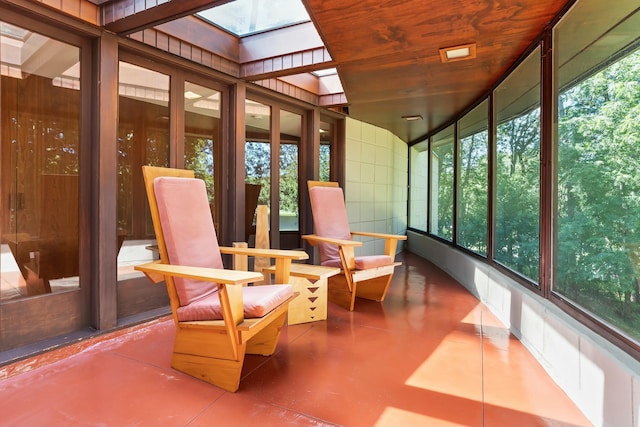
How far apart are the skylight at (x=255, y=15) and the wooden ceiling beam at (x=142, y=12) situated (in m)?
0.84

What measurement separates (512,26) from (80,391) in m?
3.36

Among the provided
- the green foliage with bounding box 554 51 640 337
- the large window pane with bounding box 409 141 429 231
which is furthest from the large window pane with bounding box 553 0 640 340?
the large window pane with bounding box 409 141 429 231

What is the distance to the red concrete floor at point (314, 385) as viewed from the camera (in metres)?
1.58

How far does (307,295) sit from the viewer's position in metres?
2.79

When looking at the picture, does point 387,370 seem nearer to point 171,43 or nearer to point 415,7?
point 415,7

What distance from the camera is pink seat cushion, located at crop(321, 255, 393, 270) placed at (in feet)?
10.3

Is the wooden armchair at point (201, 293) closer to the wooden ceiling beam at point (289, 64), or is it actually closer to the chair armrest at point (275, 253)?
the chair armrest at point (275, 253)

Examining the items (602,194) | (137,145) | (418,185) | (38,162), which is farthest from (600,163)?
(418,185)

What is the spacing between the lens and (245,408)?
1.64 metres

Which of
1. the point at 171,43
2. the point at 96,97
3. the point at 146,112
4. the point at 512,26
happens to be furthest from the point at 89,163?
the point at 512,26

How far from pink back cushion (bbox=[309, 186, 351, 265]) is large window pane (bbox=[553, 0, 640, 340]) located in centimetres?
187

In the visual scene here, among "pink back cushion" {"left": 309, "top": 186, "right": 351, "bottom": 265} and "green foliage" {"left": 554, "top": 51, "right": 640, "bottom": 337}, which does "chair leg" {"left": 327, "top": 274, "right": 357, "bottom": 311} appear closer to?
"pink back cushion" {"left": 309, "top": 186, "right": 351, "bottom": 265}

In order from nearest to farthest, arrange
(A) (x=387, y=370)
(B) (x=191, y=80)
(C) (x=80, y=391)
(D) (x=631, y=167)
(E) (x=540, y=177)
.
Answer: (D) (x=631, y=167), (C) (x=80, y=391), (A) (x=387, y=370), (E) (x=540, y=177), (B) (x=191, y=80)

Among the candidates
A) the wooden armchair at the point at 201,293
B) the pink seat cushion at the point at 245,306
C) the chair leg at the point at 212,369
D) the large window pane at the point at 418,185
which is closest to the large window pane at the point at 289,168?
the wooden armchair at the point at 201,293
